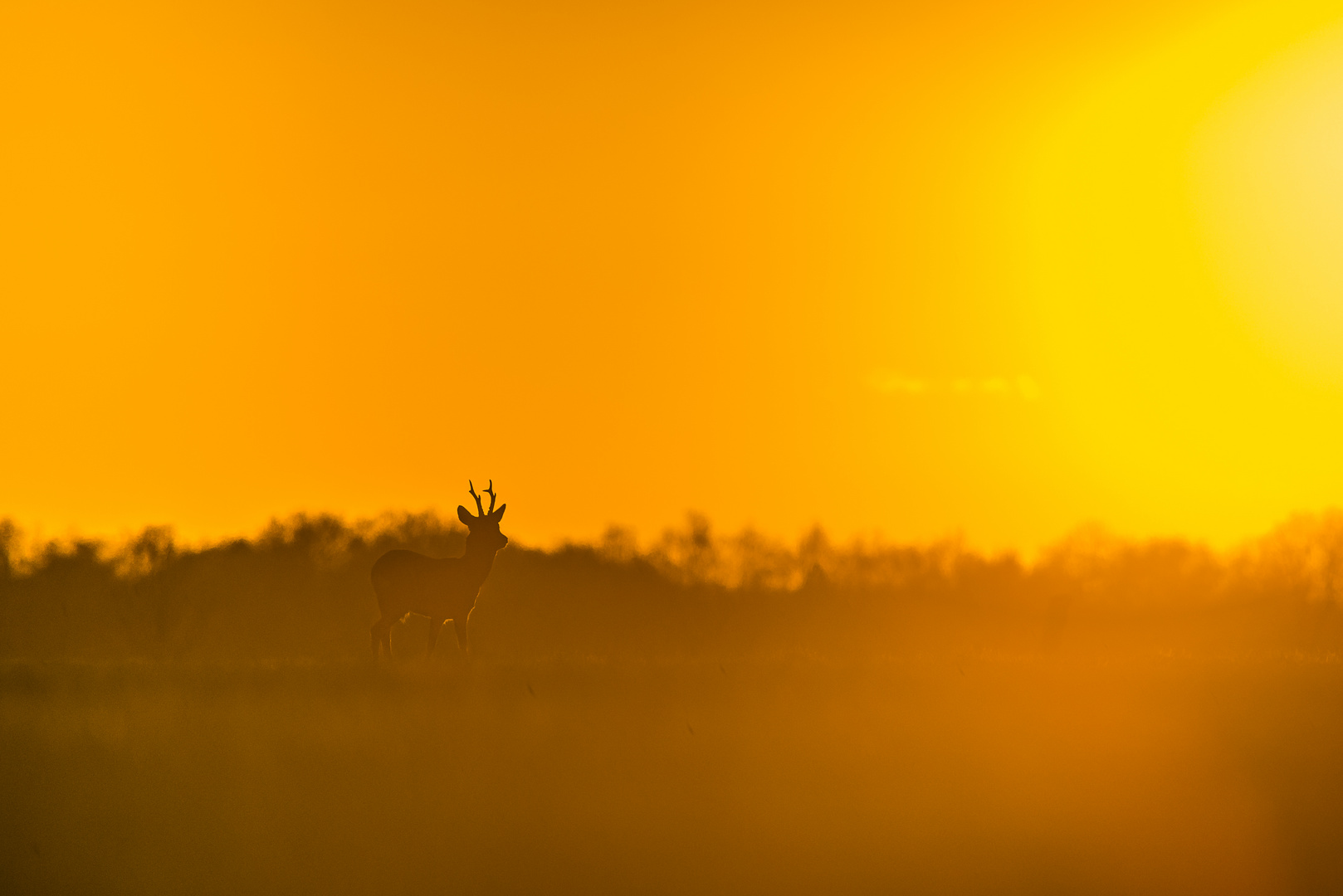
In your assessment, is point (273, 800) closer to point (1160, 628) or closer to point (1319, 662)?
point (1319, 662)

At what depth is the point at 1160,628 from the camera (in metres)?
29.8

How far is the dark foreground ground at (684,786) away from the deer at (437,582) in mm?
3648

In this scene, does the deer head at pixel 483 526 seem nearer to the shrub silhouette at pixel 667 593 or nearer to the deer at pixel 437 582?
the deer at pixel 437 582

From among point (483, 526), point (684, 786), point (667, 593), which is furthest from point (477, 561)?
point (667, 593)

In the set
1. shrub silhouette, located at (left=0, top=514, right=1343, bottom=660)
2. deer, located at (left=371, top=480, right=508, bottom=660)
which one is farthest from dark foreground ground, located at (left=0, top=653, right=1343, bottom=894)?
shrub silhouette, located at (left=0, top=514, right=1343, bottom=660)

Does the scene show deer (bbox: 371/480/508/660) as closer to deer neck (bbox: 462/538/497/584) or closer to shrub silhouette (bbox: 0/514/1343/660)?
deer neck (bbox: 462/538/497/584)

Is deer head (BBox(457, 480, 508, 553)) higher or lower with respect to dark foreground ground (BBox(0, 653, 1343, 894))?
higher

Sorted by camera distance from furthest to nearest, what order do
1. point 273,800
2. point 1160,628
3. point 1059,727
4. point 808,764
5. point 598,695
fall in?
point 1160,628 < point 598,695 < point 1059,727 < point 808,764 < point 273,800

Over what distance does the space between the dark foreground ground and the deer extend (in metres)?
3.65

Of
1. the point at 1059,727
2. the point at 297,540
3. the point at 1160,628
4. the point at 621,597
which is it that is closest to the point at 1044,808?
the point at 1059,727

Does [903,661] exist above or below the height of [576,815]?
above

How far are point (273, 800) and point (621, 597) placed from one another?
25493 millimetres

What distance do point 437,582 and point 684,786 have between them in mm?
7984

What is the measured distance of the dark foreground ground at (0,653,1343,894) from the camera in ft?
43.0
